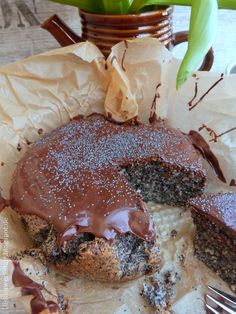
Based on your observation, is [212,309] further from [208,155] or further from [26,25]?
[26,25]

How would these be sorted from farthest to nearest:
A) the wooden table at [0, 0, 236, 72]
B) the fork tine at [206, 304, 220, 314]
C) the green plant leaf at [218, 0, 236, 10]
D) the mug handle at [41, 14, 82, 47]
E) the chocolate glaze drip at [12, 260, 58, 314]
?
the wooden table at [0, 0, 236, 72], the mug handle at [41, 14, 82, 47], the green plant leaf at [218, 0, 236, 10], the fork tine at [206, 304, 220, 314], the chocolate glaze drip at [12, 260, 58, 314]

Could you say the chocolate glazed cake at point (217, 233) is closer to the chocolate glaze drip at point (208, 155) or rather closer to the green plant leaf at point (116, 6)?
the chocolate glaze drip at point (208, 155)

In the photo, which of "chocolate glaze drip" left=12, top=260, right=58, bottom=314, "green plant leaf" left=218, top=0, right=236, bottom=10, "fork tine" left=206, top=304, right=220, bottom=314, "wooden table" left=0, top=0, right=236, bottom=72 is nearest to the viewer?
"chocolate glaze drip" left=12, top=260, right=58, bottom=314

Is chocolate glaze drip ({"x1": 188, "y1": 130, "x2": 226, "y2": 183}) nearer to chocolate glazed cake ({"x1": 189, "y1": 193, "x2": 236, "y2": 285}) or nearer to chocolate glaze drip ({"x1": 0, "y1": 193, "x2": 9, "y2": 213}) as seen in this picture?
chocolate glazed cake ({"x1": 189, "y1": 193, "x2": 236, "y2": 285})

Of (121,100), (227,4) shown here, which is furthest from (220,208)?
(227,4)

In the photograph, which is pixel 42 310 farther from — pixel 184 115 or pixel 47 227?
pixel 184 115

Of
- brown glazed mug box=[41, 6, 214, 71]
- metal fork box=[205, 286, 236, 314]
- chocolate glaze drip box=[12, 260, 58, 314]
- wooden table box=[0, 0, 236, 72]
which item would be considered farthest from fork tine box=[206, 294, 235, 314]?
wooden table box=[0, 0, 236, 72]
